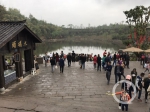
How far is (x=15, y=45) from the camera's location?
12.0 metres

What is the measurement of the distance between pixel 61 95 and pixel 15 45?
4.81 metres

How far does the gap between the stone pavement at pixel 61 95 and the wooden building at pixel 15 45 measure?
28.5 inches

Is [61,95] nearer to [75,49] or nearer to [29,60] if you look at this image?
[29,60]

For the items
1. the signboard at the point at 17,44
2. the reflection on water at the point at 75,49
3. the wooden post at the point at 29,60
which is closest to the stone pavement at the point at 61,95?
the wooden post at the point at 29,60

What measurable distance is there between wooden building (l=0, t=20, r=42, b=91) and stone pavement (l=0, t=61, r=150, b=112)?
724 mm

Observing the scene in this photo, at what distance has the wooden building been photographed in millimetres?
10267

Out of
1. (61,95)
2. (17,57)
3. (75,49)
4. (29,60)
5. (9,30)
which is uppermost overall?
(9,30)

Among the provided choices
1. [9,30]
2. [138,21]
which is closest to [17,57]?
[9,30]

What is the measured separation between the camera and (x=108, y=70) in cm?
1176

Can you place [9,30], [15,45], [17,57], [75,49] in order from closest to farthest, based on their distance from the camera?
[9,30] → [15,45] → [17,57] → [75,49]

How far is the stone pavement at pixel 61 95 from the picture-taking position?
758 cm

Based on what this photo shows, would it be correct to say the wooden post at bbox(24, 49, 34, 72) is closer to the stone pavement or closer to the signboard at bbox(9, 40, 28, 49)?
the stone pavement

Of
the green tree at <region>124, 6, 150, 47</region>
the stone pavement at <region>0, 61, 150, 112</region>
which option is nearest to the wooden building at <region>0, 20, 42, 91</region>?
the stone pavement at <region>0, 61, 150, 112</region>

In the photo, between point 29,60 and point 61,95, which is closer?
point 61,95
